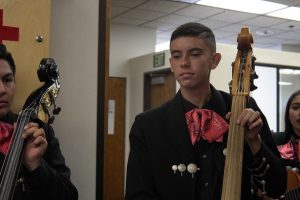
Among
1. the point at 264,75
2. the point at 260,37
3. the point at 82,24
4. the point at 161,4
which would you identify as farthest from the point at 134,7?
the point at 82,24

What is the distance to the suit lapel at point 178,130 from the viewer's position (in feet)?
4.35

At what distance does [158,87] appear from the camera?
620 centimetres

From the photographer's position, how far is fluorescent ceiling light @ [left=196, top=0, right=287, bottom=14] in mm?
5254

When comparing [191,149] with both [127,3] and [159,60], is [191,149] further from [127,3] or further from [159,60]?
[159,60]

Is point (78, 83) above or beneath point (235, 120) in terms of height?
above

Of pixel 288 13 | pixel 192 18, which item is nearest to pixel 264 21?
pixel 288 13

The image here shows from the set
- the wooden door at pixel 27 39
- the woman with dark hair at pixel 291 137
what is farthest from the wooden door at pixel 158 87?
the wooden door at pixel 27 39

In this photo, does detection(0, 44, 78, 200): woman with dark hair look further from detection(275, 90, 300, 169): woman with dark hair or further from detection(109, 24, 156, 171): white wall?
detection(109, 24, 156, 171): white wall

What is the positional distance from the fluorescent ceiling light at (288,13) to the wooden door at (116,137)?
2.56 meters

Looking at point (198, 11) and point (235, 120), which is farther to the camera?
point (198, 11)

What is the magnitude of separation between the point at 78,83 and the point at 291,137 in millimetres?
1232

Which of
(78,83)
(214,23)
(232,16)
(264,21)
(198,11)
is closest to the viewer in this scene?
(78,83)

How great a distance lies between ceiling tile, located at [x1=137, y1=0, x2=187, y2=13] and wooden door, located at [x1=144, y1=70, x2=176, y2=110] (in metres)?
0.88

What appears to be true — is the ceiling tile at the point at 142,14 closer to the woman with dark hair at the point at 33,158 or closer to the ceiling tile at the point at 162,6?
the ceiling tile at the point at 162,6
